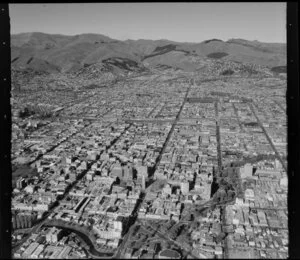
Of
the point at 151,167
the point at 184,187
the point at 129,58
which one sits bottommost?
the point at 184,187

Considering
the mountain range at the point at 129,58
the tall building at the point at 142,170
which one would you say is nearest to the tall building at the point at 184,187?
the tall building at the point at 142,170

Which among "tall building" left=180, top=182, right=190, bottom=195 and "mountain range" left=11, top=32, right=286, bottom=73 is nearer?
Answer: "tall building" left=180, top=182, right=190, bottom=195

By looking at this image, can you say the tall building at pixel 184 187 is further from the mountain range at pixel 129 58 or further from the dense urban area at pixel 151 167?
the mountain range at pixel 129 58

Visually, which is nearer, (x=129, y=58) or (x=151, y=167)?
(x=151, y=167)

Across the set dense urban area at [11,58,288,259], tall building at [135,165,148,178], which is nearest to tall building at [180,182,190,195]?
dense urban area at [11,58,288,259]

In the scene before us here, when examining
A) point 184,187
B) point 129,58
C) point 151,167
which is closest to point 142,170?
point 151,167

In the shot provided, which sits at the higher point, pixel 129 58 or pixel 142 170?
pixel 129 58

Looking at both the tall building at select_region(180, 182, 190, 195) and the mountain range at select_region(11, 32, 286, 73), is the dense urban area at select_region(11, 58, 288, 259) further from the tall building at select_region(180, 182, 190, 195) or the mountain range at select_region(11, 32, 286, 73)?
the mountain range at select_region(11, 32, 286, 73)

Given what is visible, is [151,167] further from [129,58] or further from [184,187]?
[129,58]
